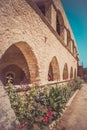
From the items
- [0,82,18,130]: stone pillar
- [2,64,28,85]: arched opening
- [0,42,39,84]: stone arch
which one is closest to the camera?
[0,82,18,130]: stone pillar

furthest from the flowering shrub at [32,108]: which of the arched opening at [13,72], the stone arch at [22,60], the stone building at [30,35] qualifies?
the arched opening at [13,72]

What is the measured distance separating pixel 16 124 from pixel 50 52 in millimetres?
4959

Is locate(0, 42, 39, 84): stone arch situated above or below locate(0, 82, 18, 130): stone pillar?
above

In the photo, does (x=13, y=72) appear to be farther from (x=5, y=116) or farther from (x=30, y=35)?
(x=5, y=116)

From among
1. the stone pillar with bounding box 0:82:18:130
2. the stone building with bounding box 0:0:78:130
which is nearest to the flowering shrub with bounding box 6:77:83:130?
the stone pillar with bounding box 0:82:18:130

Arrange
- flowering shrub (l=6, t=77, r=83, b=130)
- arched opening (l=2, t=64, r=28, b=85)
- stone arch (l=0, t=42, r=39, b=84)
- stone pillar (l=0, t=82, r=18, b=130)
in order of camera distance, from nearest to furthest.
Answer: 1. stone pillar (l=0, t=82, r=18, b=130)
2. flowering shrub (l=6, t=77, r=83, b=130)
3. stone arch (l=0, t=42, r=39, b=84)
4. arched opening (l=2, t=64, r=28, b=85)

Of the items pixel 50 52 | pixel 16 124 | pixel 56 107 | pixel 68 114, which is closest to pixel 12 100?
pixel 16 124

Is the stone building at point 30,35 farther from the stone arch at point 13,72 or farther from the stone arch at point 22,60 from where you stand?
the stone arch at point 13,72

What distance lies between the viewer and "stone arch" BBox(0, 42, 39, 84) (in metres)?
6.23

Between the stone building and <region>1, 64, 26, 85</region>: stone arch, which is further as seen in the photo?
<region>1, 64, 26, 85</region>: stone arch

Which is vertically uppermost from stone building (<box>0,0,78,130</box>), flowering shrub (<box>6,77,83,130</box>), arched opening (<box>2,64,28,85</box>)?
stone building (<box>0,0,78,130</box>)

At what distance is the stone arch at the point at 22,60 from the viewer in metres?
6.23

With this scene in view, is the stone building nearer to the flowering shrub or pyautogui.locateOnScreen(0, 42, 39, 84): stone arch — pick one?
pyautogui.locateOnScreen(0, 42, 39, 84): stone arch

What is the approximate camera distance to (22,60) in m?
11.6
